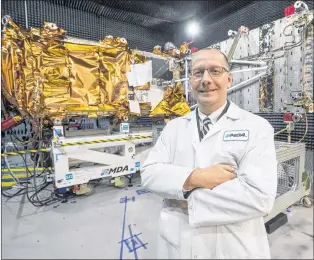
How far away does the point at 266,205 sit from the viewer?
35.3 inches

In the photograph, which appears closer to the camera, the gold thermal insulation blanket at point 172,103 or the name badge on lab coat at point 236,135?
the name badge on lab coat at point 236,135

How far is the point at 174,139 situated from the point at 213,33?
4064mm

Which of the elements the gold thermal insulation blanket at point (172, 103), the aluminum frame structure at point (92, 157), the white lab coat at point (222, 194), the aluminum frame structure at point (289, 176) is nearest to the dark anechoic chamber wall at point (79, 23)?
the gold thermal insulation blanket at point (172, 103)

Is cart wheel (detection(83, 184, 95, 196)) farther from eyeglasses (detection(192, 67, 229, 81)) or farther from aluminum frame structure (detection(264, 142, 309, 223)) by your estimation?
eyeglasses (detection(192, 67, 229, 81))

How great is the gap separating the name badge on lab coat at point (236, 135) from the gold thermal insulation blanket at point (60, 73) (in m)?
2.18

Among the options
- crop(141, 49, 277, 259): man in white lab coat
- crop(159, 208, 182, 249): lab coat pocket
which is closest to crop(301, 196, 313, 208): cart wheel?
crop(141, 49, 277, 259): man in white lab coat

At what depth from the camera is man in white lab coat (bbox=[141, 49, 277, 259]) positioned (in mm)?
909

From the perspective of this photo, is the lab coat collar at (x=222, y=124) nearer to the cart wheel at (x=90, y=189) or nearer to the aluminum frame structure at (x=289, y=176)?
the aluminum frame structure at (x=289, y=176)

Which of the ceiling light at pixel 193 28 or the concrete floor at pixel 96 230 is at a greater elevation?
the ceiling light at pixel 193 28

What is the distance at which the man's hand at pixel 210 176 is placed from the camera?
944mm

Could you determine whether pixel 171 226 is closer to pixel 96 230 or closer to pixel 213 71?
pixel 213 71

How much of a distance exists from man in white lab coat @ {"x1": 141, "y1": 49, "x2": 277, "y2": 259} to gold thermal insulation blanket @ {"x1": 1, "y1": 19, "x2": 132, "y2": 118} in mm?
1955

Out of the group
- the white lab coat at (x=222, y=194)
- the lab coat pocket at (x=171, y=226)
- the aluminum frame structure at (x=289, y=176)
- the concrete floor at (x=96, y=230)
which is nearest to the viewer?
the white lab coat at (x=222, y=194)

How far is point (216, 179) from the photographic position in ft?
3.10
